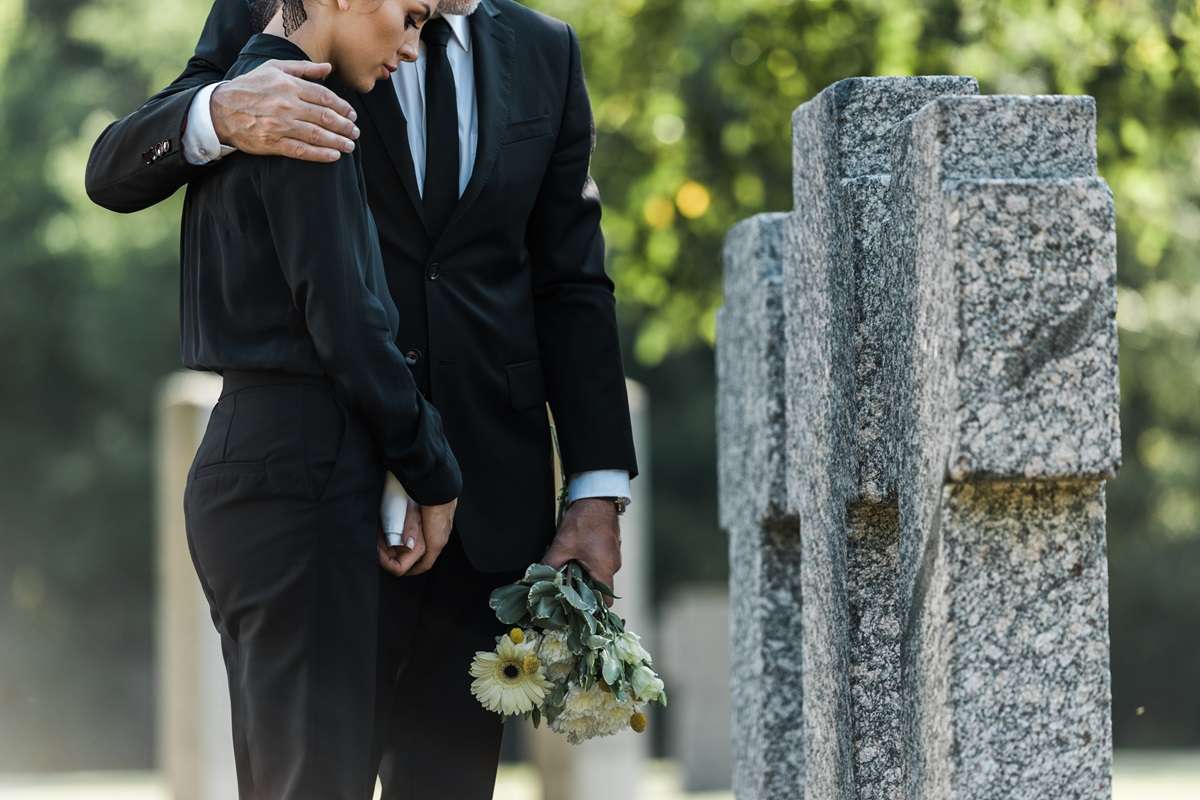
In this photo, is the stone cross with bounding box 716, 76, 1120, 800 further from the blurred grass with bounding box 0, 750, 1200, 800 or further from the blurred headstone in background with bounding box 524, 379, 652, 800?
the blurred grass with bounding box 0, 750, 1200, 800

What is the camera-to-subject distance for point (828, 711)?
3572mm

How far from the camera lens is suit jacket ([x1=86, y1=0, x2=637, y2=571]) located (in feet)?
11.1

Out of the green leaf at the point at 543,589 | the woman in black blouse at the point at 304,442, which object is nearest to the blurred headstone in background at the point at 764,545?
the green leaf at the point at 543,589

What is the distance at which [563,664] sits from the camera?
11.2 ft

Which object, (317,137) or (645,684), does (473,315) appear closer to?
(317,137)

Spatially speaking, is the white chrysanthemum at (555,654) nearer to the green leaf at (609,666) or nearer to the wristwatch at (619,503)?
the green leaf at (609,666)

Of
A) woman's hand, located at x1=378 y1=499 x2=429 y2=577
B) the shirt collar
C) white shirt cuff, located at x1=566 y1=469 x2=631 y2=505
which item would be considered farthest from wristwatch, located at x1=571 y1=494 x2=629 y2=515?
the shirt collar

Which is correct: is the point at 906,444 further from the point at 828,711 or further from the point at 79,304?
the point at 79,304

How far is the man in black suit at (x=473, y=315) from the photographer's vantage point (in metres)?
3.39

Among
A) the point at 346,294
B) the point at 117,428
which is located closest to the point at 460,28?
the point at 346,294

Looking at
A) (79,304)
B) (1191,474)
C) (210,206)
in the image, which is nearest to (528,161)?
(210,206)

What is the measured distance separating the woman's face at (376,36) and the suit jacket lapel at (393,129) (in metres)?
0.22

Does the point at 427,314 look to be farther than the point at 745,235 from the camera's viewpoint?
No

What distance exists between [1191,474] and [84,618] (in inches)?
599
